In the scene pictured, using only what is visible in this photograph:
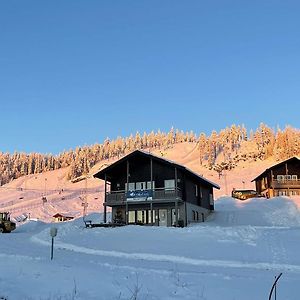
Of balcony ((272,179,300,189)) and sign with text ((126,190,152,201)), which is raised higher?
balcony ((272,179,300,189))

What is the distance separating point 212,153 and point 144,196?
10641 centimetres

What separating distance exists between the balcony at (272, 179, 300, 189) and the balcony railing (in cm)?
2633

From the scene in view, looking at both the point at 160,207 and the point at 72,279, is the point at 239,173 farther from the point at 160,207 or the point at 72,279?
the point at 72,279

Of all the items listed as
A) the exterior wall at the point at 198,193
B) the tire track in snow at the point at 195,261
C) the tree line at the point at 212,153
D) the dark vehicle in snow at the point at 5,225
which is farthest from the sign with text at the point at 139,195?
the tree line at the point at 212,153

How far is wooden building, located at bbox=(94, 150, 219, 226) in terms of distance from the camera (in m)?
41.3

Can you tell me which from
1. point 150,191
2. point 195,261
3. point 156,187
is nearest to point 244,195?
point 156,187

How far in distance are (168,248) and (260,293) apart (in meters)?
→ 13.5

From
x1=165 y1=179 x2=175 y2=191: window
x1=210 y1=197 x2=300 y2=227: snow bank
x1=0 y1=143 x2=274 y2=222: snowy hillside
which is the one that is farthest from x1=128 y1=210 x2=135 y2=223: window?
x1=0 y1=143 x2=274 y2=222: snowy hillside

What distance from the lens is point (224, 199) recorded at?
6650cm

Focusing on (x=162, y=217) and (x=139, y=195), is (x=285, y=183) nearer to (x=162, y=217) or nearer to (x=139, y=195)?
(x=162, y=217)

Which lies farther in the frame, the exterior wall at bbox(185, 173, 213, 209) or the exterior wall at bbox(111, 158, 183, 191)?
the exterior wall at bbox(185, 173, 213, 209)

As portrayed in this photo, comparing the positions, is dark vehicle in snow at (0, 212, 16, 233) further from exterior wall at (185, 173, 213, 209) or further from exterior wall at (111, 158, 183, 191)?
exterior wall at (185, 173, 213, 209)

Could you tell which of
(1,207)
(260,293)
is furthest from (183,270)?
(1,207)

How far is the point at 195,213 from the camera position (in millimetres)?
45969
